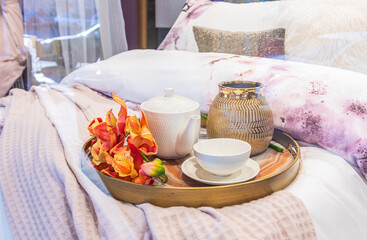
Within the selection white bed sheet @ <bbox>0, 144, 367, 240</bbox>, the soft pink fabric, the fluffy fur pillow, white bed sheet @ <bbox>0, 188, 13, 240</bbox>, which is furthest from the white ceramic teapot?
the soft pink fabric

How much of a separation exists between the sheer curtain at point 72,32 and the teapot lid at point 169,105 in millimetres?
708

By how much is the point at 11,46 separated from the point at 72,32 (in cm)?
A: 34

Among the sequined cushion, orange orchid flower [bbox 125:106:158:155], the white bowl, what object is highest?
the sequined cushion

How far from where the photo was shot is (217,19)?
1.43 meters

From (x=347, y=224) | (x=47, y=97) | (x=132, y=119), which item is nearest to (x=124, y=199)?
(x=132, y=119)

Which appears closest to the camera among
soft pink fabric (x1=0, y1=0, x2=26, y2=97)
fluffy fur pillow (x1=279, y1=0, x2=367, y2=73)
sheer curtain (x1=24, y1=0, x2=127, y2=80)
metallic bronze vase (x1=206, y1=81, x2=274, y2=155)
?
metallic bronze vase (x1=206, y1=81, x2=274, y2=155)

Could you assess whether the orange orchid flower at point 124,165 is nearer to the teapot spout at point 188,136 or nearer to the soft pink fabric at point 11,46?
the teapot spout at point 188,136

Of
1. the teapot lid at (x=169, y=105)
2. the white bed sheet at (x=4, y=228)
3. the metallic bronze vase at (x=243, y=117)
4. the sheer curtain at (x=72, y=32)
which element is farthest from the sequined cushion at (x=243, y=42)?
the white bed sheet at (x=4, y=228)

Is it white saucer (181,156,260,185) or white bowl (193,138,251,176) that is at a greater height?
white bowl (193,138,251,176)

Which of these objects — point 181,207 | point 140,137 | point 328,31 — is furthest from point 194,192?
point 328,31

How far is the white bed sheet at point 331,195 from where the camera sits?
0.62 meters

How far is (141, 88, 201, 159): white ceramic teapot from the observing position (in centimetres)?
70

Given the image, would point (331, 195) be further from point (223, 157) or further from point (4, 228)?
point (4, 228)

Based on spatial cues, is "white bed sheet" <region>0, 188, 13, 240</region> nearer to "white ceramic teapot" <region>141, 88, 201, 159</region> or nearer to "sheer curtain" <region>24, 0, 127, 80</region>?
"white ceramic teapot" <region>141, 88, 201, 159</region>
